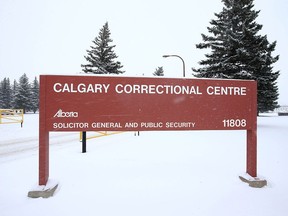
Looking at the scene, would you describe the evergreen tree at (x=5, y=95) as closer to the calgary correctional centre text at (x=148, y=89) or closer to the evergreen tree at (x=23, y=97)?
the evergreen tree at (x=23, y=97)

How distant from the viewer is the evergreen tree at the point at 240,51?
14.0m

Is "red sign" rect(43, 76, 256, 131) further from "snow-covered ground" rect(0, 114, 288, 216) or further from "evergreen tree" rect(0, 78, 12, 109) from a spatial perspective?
"evergreen tree" rect(0, 78, 12, 109)

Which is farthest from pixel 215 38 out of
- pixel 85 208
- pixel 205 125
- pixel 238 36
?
pixel 85 208

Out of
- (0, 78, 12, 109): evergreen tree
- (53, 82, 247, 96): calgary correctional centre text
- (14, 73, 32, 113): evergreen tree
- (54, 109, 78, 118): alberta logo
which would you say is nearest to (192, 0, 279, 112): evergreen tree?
(53, 82, 247, 96): calgary correctional centre text

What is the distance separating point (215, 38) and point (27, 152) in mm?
15937

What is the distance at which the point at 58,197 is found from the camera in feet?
10.4

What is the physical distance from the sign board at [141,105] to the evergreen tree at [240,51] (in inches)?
444

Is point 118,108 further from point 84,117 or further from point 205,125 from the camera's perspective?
point 205,125

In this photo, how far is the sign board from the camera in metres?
3.46

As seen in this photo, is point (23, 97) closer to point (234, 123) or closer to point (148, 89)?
point (148, 89)

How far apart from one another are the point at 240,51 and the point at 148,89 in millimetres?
12827

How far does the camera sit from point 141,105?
367cm

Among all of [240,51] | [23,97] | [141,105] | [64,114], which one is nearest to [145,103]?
[141,105]

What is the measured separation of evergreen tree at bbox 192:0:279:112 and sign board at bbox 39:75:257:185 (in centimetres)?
1129
